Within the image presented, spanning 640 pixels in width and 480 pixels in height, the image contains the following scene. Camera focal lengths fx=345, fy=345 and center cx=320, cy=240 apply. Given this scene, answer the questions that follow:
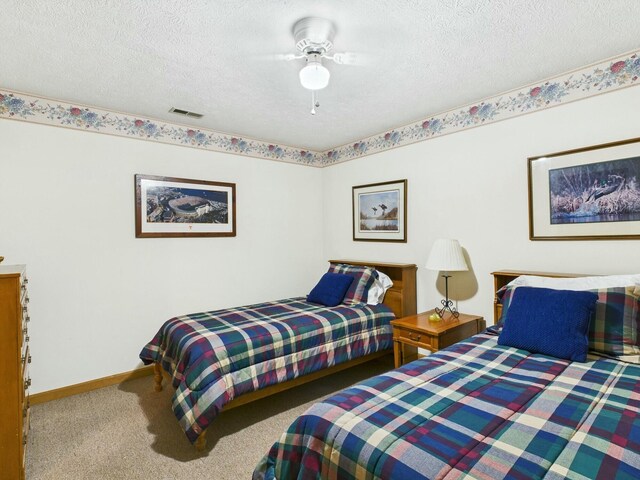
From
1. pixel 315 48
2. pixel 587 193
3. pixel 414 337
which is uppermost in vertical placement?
pixel 315 48

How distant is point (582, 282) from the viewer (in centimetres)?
212

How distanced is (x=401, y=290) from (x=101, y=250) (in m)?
2.82

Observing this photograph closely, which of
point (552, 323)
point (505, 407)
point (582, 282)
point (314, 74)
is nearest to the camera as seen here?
point (505, 407)

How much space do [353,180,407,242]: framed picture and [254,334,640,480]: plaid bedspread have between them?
2121mm

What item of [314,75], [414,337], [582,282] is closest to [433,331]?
[414,337]

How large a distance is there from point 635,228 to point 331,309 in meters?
2.29

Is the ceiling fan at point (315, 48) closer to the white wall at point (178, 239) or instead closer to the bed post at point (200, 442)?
the white wall at point (178, 239)

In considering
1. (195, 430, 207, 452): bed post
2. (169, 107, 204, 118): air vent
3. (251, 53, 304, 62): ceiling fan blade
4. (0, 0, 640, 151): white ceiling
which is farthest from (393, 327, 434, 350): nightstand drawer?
(169, 107, 204, 118): air vent

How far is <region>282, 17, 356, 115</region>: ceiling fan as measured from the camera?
6.14 feet

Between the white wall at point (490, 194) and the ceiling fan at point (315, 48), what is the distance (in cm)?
150

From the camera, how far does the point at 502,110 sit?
2854mm

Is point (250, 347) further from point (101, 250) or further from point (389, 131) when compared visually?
point (389, 131)

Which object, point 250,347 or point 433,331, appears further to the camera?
point 433,331

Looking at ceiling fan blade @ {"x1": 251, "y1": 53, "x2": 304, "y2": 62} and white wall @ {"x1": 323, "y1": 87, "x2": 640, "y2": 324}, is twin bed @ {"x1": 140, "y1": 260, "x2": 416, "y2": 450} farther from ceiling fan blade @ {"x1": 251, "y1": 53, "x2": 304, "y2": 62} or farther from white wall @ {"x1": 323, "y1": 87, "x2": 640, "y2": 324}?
ceiling fan blade @ {"x1": 251, "y1": 53, "x2": 304, "y2": 62}
